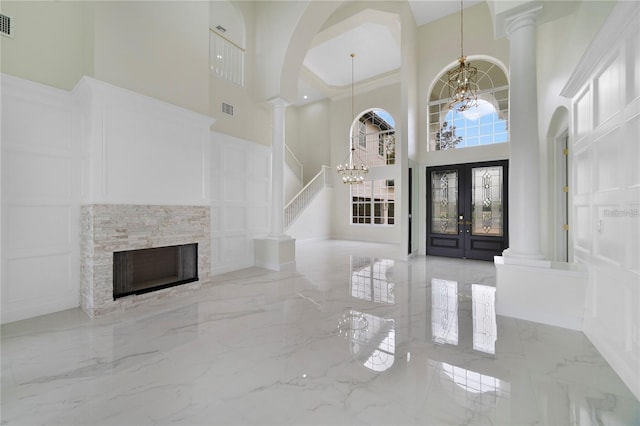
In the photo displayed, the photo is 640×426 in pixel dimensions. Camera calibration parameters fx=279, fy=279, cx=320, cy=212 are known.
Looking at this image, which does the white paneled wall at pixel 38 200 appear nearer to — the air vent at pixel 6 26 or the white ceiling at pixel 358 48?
the air vent at pixel 6 26

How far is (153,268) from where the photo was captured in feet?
13.7

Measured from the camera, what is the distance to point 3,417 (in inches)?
68.6

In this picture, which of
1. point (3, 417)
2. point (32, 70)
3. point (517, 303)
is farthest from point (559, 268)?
point (32, 70)

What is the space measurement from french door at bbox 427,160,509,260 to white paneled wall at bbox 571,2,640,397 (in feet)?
13.6

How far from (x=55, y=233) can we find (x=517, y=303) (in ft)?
18.8

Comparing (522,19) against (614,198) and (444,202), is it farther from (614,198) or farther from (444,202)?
(444,202)

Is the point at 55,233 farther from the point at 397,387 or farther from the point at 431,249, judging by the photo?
the point at 431,249

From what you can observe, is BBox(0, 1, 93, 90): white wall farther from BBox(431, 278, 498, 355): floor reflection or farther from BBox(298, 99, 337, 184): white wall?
BBox(298, 99, 337, 184): white wall

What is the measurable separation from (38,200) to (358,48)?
9.23 metres

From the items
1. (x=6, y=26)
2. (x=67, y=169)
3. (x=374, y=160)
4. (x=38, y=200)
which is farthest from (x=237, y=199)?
(x=374, y=160)

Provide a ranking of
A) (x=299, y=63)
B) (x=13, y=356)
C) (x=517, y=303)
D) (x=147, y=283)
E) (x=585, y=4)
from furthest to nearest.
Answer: (x=299, y=63) → (x=147, y=283) → (x=517, y=303) → (x=585, y=4) → (x=13, y=356)

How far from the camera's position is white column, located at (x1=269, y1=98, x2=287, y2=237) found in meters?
6.12

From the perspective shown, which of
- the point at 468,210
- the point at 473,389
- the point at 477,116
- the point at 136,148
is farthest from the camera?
the point at 477,116

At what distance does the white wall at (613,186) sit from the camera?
2031 mm
